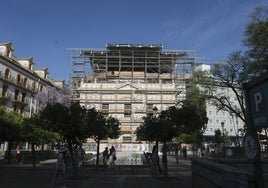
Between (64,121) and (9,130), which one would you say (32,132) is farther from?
(64,121)

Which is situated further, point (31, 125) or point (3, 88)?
point (3, 88)

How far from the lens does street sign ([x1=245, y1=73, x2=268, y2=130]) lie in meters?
4.14

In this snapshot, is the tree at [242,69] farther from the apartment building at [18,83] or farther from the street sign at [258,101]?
the apartment building at [18,83]

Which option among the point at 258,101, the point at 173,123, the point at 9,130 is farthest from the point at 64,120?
the point at 258,101

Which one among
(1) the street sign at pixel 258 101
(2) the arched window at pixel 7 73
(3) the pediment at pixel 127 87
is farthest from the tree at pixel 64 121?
(3) the pediment at pixel 127 87

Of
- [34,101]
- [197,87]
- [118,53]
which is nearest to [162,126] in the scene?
[197,87]

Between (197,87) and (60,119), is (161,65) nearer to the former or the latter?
(197,87)

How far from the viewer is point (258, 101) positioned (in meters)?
4.35

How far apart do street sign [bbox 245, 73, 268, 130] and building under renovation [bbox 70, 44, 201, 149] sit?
52065 millimetres

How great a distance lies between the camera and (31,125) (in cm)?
2512

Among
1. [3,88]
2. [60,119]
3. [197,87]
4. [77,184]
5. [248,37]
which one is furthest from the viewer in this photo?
[3,88]

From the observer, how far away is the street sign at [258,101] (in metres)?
4.14

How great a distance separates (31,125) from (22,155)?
4.70 meters

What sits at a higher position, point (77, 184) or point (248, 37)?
point (248, 37)
